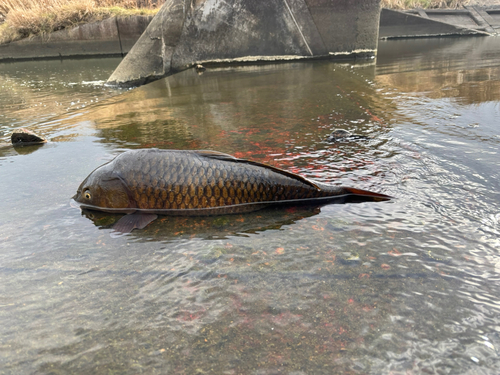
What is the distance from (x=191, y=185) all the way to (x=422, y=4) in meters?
29.2

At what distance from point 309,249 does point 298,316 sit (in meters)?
0.67

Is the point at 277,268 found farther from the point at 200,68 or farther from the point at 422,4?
the point at 422,4

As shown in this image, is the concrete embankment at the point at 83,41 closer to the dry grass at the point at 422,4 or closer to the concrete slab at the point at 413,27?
the concrete slab at the point at 413,27

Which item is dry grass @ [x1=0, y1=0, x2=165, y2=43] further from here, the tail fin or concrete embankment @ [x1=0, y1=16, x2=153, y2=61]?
the tail fin

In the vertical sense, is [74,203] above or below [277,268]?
above

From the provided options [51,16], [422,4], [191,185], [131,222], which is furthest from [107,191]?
[422,4]

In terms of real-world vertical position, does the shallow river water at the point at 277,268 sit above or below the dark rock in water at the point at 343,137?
below

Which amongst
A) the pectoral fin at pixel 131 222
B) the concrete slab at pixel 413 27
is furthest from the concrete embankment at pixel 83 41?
the pectoral fin at pixel 131 222

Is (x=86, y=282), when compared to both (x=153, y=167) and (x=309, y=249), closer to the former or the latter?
(x=153, y=167)

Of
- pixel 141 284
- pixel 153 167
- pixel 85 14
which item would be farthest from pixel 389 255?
pixel 85 14

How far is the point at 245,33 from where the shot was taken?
12.1m

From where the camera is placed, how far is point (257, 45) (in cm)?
1238

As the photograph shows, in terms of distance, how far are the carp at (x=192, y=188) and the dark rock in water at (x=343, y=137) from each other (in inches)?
62.3

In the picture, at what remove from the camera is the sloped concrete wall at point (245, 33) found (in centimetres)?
1085
